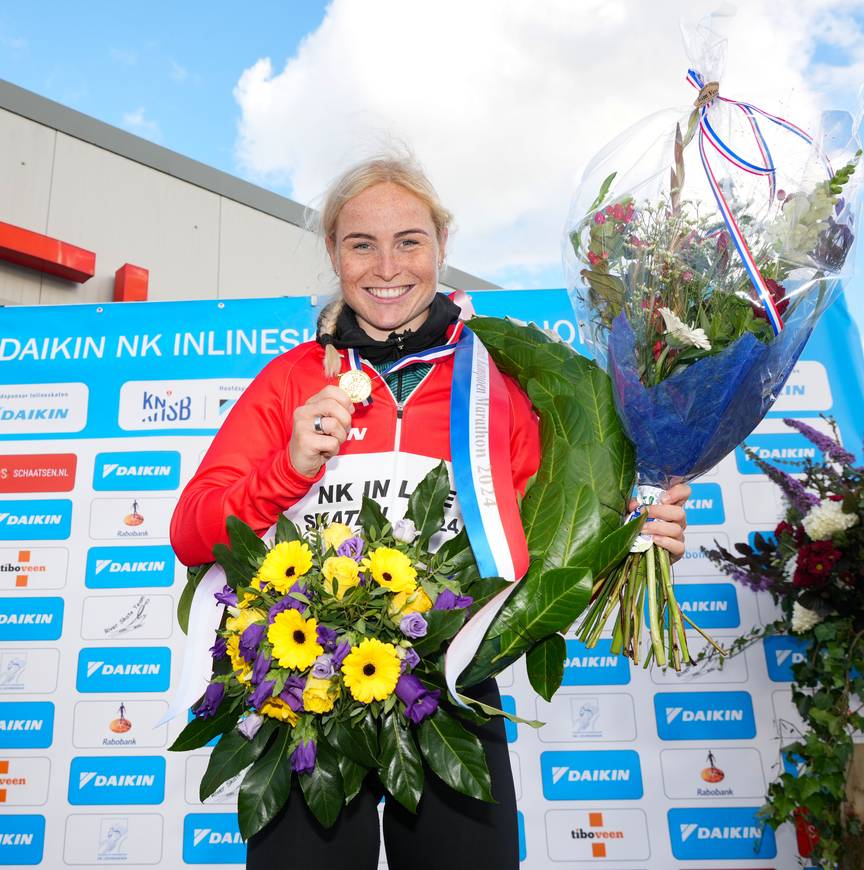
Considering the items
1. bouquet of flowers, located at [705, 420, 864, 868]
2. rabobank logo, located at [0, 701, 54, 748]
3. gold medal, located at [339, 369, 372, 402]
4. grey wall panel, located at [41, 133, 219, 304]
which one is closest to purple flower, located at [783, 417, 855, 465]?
bouquet of flowers, located at [705, 420, 864, 868]

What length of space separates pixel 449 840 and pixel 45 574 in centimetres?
225

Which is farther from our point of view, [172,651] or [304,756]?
[172,651]

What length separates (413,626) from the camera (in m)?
1.00

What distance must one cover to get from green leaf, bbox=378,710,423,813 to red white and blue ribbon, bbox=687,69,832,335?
2.61 ft

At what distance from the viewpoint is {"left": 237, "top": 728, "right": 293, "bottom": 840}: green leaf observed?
102cm

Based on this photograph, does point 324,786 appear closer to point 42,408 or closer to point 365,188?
point 365,188

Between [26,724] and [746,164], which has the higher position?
[746,164]

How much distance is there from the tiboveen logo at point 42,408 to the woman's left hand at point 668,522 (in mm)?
2473

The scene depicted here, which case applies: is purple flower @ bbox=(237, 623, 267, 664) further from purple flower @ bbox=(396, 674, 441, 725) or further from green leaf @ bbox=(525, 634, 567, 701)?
green leaf @ bbox=(525, 634, 567, 701)

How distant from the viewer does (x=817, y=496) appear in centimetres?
251

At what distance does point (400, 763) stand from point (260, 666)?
0.23m

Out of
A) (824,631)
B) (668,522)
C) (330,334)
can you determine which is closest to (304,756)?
(668,522)

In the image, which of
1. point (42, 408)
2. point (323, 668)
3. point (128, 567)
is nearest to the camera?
point (323, 668)

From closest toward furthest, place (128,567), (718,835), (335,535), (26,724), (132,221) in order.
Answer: (335,535), (718,835), (26,724), (128,567), (132,221)
